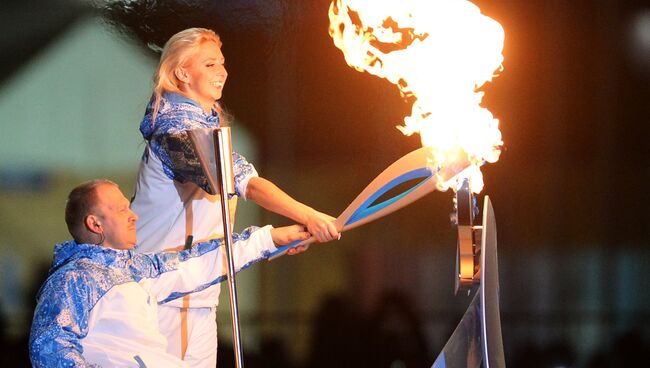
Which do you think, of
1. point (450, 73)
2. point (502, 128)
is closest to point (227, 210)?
point (450, 73)

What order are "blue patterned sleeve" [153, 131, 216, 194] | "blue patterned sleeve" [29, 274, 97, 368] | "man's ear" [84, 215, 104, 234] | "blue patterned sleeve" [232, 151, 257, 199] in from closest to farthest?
"blue patterned sleeve" [29, 274, 97, 368] < "man's ear" [84, 215, 104, 234] < "blue patterned sleeve" [153, 131, 216, 194] < "blue patterned sleeve" [232, 151, 257, 199]

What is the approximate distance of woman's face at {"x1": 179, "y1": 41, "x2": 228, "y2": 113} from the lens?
2.71m

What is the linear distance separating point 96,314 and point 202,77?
835 mm

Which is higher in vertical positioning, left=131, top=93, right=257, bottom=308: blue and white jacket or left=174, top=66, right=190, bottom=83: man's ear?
left=174, top=66, right=190, bottom=83: man's ear

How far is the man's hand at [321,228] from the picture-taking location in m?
2.53

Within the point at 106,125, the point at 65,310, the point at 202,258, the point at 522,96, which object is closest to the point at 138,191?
the point at 202,258

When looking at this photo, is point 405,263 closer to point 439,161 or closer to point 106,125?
point 106,125

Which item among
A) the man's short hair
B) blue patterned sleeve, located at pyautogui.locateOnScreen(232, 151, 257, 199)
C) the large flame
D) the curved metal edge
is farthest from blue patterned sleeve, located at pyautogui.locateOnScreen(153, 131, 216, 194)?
the curved metal edge

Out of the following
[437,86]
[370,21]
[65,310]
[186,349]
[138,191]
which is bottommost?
[186,349]

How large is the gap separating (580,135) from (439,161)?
1.80 m

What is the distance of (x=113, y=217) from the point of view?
86.8 inches

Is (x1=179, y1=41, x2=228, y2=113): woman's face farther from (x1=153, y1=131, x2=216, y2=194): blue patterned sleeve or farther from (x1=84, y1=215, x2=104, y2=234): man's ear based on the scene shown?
(x1=84, y1=215, x2=104, y2=234): man's ear

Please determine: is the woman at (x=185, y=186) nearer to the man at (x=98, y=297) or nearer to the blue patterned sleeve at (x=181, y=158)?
the blue patterned sleeve at (x=181, y=158)

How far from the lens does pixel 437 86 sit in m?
2.46
